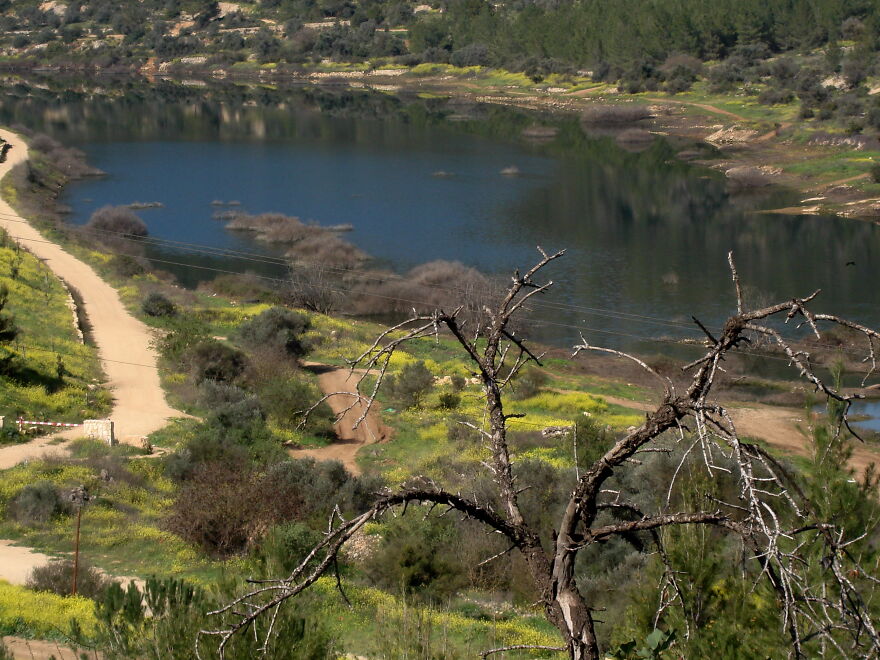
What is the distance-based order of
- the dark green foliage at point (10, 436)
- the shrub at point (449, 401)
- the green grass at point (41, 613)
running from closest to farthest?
the green grass at point (41, 613) < the dark green foliage at point (10, 436) < the shrub at point (449, 401)

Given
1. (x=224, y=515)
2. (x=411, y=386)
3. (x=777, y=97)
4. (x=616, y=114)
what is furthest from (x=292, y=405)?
(x=777, y=97)

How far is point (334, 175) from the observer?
182 feet

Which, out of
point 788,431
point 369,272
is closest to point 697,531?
point 788,431

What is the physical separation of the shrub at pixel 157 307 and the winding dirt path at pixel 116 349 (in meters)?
0.48

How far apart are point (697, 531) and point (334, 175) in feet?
165

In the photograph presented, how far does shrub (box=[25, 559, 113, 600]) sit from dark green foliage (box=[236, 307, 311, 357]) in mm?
15062

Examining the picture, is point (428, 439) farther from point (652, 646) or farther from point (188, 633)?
point (652, 646)

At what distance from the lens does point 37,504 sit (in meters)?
14.1

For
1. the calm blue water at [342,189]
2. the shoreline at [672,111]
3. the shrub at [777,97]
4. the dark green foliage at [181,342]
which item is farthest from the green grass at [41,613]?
the shrub at [777,97]

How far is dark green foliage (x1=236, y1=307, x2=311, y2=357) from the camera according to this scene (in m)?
26.5

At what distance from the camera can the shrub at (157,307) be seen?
29516 mm

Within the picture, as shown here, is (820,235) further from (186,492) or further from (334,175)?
(186,492)

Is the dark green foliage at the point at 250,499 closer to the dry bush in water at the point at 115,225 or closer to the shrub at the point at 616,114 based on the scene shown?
the dry bush in water at the point at 115,225

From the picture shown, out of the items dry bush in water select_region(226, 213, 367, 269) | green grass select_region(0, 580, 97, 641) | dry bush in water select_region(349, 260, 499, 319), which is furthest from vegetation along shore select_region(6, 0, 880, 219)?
green grass select_region(0, 580, 97, 641)
